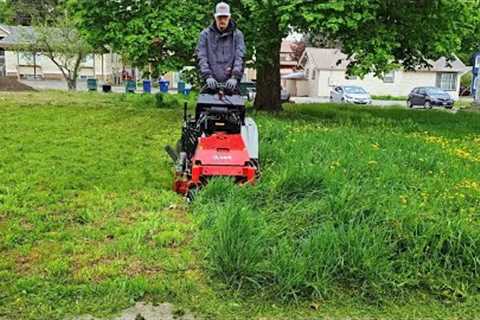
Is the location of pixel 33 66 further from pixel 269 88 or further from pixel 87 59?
pixel 269 88

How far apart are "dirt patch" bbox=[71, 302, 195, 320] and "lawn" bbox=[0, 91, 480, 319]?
71 millimetres

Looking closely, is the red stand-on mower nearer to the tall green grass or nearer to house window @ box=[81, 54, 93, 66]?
the tall green grass

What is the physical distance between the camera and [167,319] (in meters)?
3.20

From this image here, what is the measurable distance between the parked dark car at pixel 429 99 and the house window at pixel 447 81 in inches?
527

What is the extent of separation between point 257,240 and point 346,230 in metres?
0.68

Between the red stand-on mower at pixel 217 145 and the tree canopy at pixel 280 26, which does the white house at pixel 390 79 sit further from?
the red stand-on mower at pixel 217 145

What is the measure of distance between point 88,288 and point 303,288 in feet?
4.47

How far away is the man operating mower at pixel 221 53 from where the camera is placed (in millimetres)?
6102

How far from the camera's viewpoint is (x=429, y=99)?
30766 millimetres

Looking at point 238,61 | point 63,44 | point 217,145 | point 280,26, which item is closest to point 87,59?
point 63,44

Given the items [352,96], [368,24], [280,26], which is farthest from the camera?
[352,96]

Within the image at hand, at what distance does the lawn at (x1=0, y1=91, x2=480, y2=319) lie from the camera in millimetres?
3471

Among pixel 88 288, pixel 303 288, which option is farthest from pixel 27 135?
pixel 303 288

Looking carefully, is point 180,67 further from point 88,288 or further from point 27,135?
point 88,288
